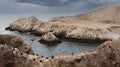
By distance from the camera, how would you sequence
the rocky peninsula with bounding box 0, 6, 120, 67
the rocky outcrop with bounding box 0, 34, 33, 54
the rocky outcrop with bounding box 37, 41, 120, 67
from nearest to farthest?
the rocky outcrop with bounding box 37, 41, 120, 67, the rocky peninsula with bounding box 0, 6, 120, 67, the rocky outcrop with bounding box 0, 34, 33, 54

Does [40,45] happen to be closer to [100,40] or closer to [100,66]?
[100,40]

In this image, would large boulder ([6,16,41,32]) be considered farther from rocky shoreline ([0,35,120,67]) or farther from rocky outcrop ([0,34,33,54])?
rocky shoreline ([0,35,120,67])

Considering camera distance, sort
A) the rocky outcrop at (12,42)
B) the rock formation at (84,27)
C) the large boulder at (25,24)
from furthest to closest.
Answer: the large boulder at (25,24), the rock formation at (84,27), the rocky outcrop at (12,42)

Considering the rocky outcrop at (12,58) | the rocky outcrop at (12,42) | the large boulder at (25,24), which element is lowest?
the large boulder at (25,24)

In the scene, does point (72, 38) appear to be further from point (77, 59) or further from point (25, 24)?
point (77, 59)

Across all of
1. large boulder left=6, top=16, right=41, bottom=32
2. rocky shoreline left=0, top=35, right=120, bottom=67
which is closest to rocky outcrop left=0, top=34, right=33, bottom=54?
rocky shoreline left=0, top=35, right=120, bottom=67

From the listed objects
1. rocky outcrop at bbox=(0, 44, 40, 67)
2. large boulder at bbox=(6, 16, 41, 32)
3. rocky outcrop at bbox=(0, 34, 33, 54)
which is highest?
rocky outcrop at bbox=(0, 44, 40, 67)

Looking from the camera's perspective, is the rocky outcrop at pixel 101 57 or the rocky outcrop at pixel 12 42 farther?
the rocky outcrop at pixel 12 42

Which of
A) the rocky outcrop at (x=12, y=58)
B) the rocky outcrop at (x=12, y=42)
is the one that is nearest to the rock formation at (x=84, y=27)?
the rocky outcrop at (x=12, y=42)

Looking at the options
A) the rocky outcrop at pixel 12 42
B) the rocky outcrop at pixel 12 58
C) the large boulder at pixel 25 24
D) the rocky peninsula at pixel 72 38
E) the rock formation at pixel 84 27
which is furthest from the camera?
the large boulder at pixel 25 24

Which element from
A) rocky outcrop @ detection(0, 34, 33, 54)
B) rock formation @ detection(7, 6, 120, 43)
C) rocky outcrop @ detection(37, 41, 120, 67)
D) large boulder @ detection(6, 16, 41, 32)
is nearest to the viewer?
rocky outcrop @ detection(37, 41, 120, 67)

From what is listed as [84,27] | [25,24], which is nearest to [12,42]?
[84,27]

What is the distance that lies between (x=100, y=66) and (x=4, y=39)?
1279 centimetres

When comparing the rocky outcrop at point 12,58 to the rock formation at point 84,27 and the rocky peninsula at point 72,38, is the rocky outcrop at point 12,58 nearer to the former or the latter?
the rocky peninsula at point 72,38
